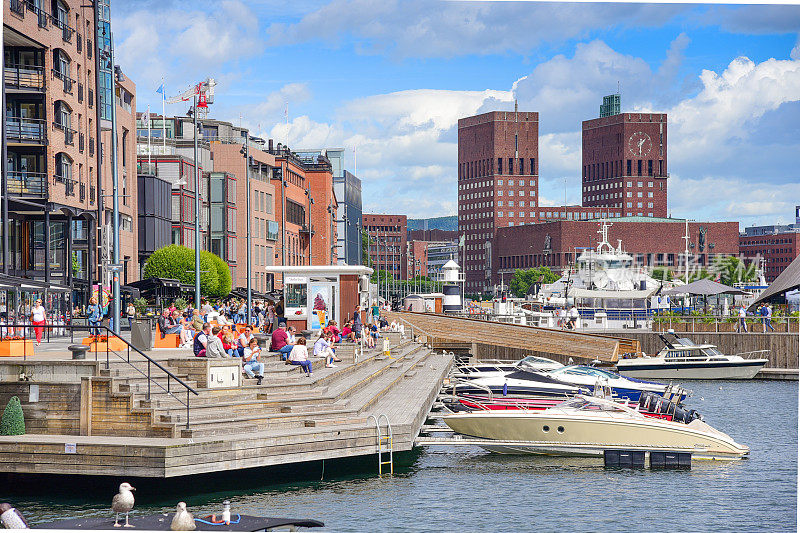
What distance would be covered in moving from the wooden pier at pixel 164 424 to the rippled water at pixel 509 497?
950 millimetres

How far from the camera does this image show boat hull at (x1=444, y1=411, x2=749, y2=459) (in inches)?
1220

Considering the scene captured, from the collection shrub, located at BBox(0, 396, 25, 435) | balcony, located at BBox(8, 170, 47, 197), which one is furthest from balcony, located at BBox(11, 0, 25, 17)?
shrub, located at BBox(0, 396, 25, 435)

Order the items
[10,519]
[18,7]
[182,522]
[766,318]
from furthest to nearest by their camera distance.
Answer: [766,318]
[18,7]
[182,522]
[10,519]

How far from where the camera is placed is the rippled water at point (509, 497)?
2306 centimetres

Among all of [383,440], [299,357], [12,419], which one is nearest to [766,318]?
[299,357]

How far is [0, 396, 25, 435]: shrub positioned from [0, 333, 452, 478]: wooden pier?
0.97 feet

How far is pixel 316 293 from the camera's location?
44844mm

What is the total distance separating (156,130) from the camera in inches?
4616

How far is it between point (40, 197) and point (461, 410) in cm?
2811

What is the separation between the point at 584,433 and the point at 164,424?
13.4 m

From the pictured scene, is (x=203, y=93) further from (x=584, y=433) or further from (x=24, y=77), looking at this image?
(x=584, y=433)

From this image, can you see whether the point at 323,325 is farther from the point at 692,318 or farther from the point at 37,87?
the point at 692,318

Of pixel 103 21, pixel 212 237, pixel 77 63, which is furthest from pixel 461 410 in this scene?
pixel 212 237

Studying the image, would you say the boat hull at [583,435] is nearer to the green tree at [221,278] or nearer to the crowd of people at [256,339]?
the crowd of people at [256,339]
